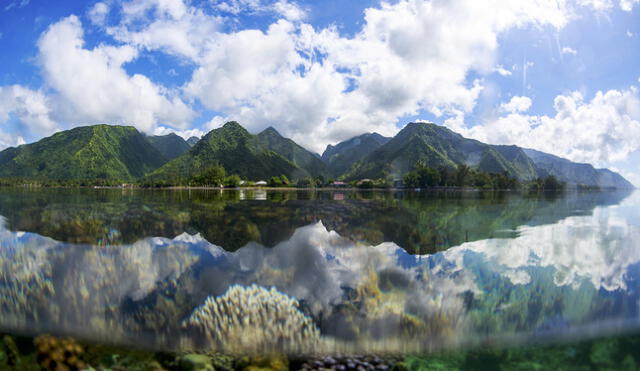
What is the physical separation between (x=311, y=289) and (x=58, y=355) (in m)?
7.97

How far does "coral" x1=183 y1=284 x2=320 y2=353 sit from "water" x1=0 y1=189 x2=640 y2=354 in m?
0.04

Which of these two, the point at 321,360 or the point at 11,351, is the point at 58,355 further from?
the point at 321,360

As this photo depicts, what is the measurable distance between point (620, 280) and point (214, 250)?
2145 cm

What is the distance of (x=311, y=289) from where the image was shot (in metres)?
12.5

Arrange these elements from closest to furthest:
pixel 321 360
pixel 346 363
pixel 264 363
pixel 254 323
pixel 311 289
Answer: pixel 264 363
pixel 346 363
pixel 321 360
pixel 254 323
pixel 311 289

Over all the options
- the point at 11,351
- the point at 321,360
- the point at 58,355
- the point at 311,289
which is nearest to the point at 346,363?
the point at 321,360

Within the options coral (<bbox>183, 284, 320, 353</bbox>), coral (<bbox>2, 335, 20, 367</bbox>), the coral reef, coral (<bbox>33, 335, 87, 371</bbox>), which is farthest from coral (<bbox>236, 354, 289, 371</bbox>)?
coral (<bbox>2, 335, 20, 367</bbox>)

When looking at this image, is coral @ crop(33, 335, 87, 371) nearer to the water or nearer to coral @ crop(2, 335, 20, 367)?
coral @ crop(2, 335, 20, 367)

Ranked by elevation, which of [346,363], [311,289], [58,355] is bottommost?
[346,363]

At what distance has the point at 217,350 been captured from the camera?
7.84 metres

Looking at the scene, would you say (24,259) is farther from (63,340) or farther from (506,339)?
(506,339)

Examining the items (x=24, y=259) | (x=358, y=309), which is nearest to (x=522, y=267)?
(x=358, y=309)

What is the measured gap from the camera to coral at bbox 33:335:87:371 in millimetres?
6957

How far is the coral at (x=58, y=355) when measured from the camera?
6.96m
